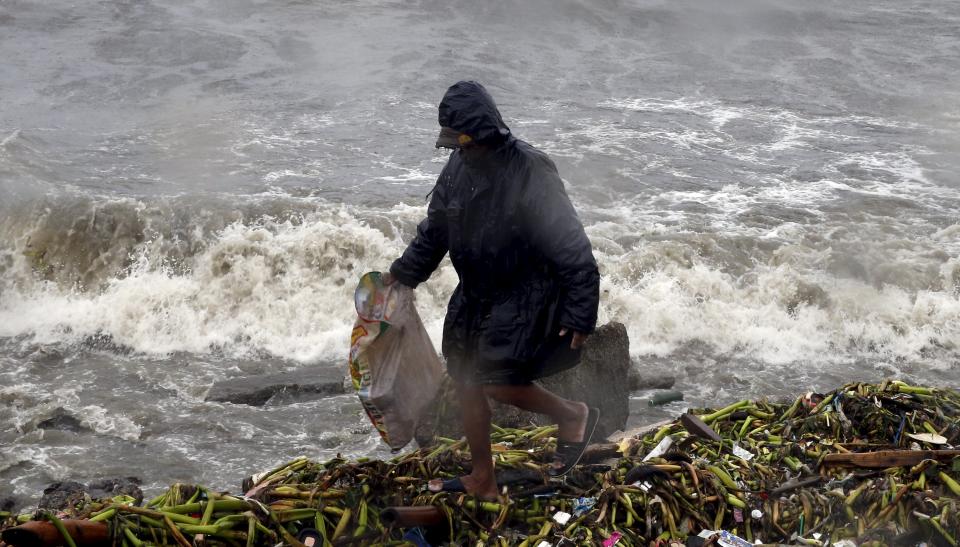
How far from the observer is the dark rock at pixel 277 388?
28.5 feet

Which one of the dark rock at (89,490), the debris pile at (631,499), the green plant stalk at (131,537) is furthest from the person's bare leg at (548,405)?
the dark rock at (89,490)

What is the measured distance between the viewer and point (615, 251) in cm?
1216

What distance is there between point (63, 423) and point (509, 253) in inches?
221

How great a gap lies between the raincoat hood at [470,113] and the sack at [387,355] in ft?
2.77

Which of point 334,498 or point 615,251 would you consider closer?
point 334,498

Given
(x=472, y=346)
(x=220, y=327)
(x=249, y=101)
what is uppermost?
(x=472, y=346)

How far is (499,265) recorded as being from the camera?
3.96 m

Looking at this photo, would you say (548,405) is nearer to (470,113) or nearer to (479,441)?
(479,441)

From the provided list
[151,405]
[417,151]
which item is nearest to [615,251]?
[417,151]

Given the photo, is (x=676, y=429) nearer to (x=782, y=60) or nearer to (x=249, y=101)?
(x=249, y=101)

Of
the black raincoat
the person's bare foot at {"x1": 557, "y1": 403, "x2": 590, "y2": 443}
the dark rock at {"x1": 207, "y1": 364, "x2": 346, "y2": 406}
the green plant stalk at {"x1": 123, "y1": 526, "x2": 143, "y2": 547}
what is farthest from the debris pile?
the dark rock at {"x1": 207, "y1": 364, "x2": 346, "y2": 406}

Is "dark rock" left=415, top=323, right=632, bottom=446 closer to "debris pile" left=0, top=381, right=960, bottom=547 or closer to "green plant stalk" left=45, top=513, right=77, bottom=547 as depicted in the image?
"debris pile" left=0, top=381, right=960, bottom=547

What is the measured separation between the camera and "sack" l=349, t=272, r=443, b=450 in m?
4.29

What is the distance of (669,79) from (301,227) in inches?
→ 441
